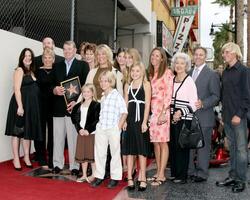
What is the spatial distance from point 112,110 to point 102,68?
2.52 ft

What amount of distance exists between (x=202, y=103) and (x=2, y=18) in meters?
3.87

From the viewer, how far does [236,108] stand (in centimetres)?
553

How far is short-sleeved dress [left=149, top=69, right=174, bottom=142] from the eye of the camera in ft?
18.6

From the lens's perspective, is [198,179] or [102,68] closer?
[102,68]

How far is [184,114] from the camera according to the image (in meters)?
5.73

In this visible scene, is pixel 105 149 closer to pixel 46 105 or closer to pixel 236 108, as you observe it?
pixel 46 105

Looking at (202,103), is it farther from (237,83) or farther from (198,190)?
(198,190)

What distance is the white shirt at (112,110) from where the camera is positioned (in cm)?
544

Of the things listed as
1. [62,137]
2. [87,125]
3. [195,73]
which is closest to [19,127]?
[62,137]

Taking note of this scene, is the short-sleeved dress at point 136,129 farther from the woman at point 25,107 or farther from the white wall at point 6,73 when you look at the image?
the white wall at point 6,73

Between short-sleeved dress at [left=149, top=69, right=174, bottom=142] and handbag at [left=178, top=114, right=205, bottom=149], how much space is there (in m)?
0.22

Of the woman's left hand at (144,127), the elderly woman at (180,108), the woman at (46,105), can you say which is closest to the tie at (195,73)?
the elderly woman at (180,108)

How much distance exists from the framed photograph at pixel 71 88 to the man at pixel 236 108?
2.20 metres

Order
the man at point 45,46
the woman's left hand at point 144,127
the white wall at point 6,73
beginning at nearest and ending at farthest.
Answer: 1. the woman's left hand at point 144,127
2. the man at point 45,46
3. the white wall at point 6,73
